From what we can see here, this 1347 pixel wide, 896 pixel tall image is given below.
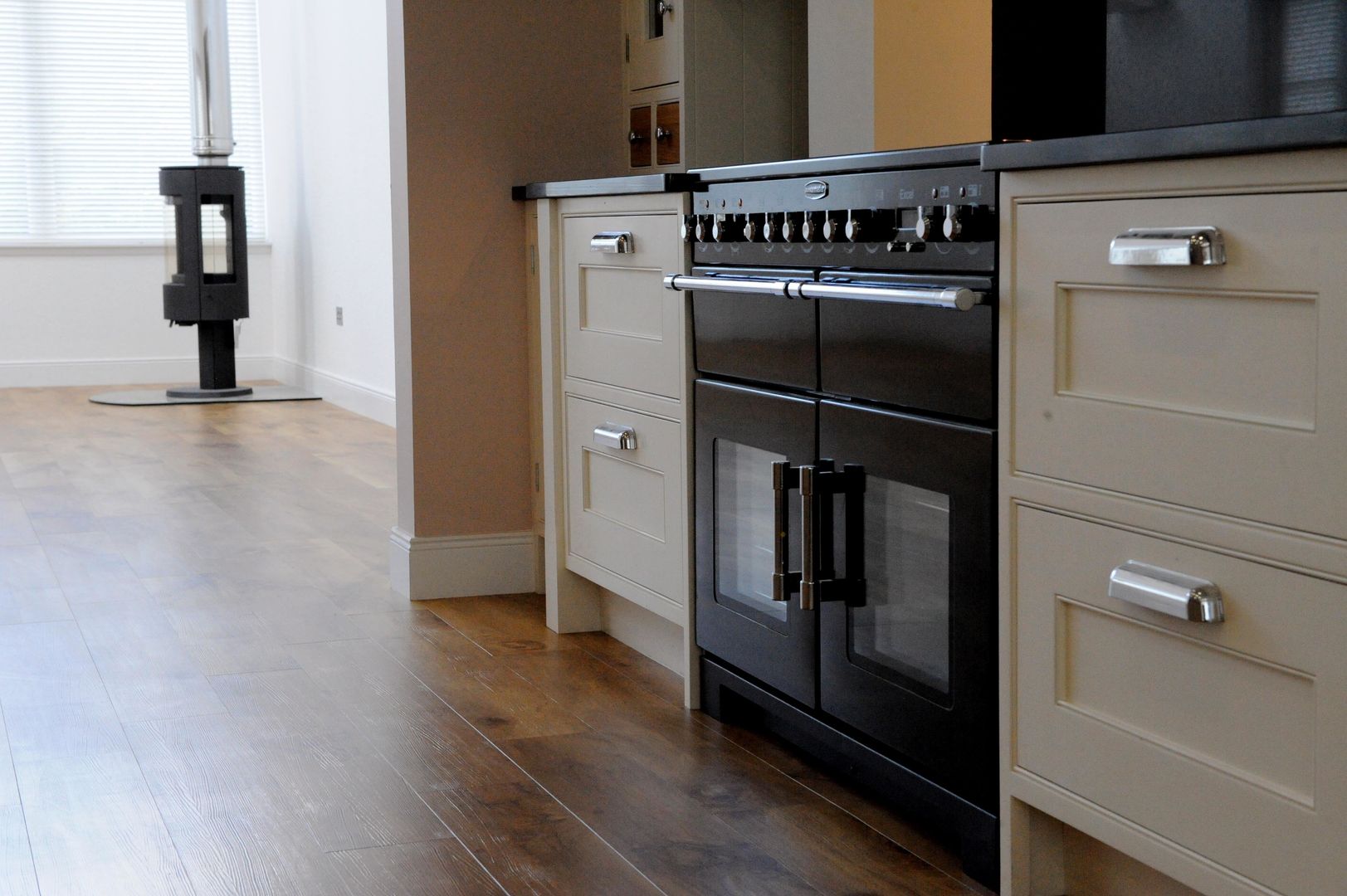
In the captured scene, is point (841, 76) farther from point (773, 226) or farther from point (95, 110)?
point (95, 110)

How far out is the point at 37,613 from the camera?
3.13 m

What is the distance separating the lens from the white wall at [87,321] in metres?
7.84

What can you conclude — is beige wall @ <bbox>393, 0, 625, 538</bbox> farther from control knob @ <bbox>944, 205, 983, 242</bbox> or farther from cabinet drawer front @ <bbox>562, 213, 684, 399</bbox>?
control knob @ <bbox>944, 205, 983, 242</bbox>

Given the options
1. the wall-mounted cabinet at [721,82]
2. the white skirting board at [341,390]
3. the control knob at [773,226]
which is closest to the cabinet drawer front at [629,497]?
the control knob at [773,226]

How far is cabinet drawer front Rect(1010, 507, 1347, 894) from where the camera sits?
1.23 metres

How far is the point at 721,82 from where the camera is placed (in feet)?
10.4

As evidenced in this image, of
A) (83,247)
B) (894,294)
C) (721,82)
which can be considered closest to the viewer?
(894,294)

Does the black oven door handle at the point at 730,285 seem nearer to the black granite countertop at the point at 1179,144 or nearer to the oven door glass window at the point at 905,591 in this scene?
the oven door glass window at the point at 905,591

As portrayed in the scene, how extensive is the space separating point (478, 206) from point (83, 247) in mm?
5386

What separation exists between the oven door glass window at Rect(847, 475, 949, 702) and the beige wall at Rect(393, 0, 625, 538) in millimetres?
1561

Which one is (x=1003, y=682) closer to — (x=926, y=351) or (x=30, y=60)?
(x=926, y=351)

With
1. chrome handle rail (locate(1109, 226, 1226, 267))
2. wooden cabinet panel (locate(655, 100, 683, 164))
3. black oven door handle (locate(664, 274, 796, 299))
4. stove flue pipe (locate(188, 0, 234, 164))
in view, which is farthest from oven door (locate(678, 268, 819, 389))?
stove flue pipe (locate(188, 0, 234, 164))

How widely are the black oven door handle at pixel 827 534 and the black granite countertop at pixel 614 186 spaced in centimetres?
63

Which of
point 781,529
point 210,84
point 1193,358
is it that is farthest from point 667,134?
point 210,84
